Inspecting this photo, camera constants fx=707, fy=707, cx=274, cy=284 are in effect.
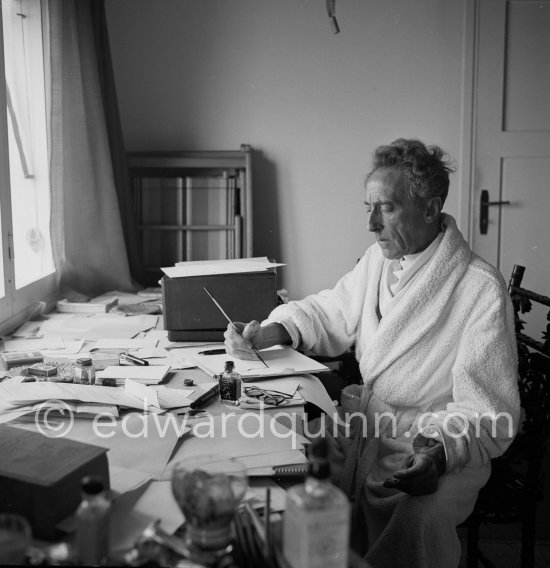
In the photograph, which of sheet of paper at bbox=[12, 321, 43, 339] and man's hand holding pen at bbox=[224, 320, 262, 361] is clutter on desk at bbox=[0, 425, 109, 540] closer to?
man's hand holding pen at bbox=[224, 320, 262, 361]

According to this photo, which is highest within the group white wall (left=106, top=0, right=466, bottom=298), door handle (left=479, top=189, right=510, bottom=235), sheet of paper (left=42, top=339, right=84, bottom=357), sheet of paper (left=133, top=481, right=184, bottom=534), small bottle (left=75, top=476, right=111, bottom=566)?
white wall (left=106, top=0, right=466, bottom=298)

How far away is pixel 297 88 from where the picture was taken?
377cm

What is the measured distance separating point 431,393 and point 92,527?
1152 millimetres

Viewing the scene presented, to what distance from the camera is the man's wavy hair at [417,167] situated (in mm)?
1903

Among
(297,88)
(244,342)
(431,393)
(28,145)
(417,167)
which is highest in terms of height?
(297,88)

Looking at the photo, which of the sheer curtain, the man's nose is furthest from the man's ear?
the sheer curtain

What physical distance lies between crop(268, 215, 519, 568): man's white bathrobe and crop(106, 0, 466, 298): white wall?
5.80 ft

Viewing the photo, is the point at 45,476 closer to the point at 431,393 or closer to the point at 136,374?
the point at 136,374

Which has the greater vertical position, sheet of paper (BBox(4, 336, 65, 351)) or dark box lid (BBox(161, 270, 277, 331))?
dark box lid (BBox(161, 270, 277, 331))

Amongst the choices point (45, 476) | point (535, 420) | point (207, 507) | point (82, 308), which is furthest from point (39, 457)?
point (82, 308)

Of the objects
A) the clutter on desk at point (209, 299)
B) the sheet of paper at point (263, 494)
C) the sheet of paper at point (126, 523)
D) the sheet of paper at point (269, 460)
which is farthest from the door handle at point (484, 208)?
the sheet of paper at point (126, 523)

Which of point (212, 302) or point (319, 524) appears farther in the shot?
point (212, 302)

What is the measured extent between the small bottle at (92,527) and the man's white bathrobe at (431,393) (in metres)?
0.87

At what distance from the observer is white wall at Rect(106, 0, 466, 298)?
3.71 metres
